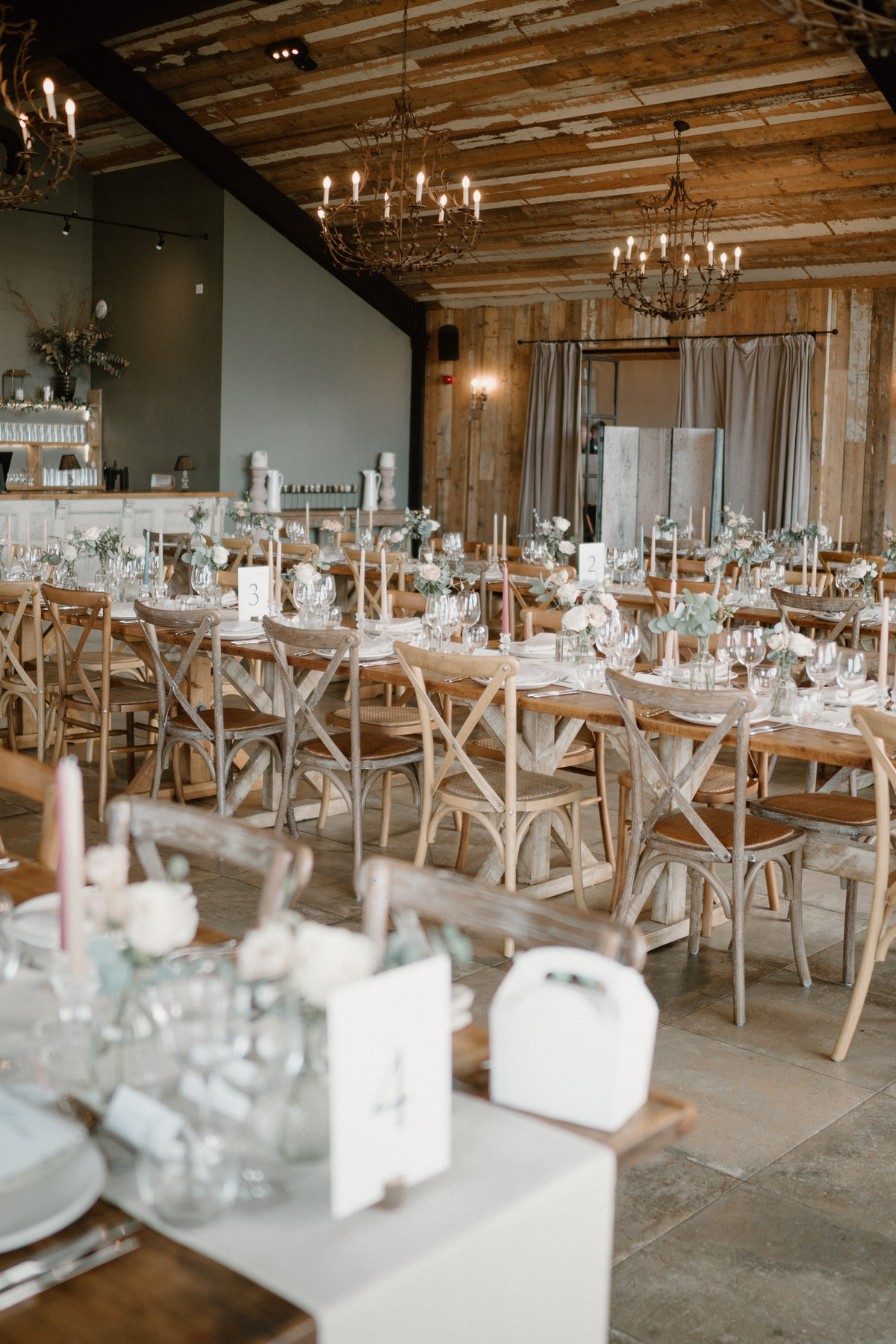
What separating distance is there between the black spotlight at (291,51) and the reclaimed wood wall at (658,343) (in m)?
4.21

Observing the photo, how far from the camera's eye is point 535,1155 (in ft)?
4.10

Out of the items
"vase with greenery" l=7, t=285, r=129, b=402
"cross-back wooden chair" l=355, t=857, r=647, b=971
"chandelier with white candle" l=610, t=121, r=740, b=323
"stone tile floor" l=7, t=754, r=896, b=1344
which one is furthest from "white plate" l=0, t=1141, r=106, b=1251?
"vase with greenery" l=7, t=285, r=129, b=402

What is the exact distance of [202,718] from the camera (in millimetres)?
5035

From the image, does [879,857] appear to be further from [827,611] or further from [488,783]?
[827,611]

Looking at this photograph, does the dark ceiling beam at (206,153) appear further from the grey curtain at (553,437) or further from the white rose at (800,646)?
the white rose at (800,646)

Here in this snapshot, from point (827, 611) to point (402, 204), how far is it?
3907 mm

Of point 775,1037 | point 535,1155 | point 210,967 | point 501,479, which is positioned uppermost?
point 501,479

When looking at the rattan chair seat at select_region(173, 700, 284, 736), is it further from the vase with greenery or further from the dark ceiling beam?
the vase with greenery

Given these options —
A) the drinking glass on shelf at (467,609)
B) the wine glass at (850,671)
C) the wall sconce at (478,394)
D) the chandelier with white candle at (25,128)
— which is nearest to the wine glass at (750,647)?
the wine glass at (850,671)

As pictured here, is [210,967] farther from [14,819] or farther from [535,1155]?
[14,819]

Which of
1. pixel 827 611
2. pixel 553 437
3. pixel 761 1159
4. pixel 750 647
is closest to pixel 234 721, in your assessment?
pixel 750 647

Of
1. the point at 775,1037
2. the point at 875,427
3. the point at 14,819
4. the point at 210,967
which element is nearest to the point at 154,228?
the point at 875,427

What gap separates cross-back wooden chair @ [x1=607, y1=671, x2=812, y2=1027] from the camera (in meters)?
3.47

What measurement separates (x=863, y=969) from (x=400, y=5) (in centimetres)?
845
